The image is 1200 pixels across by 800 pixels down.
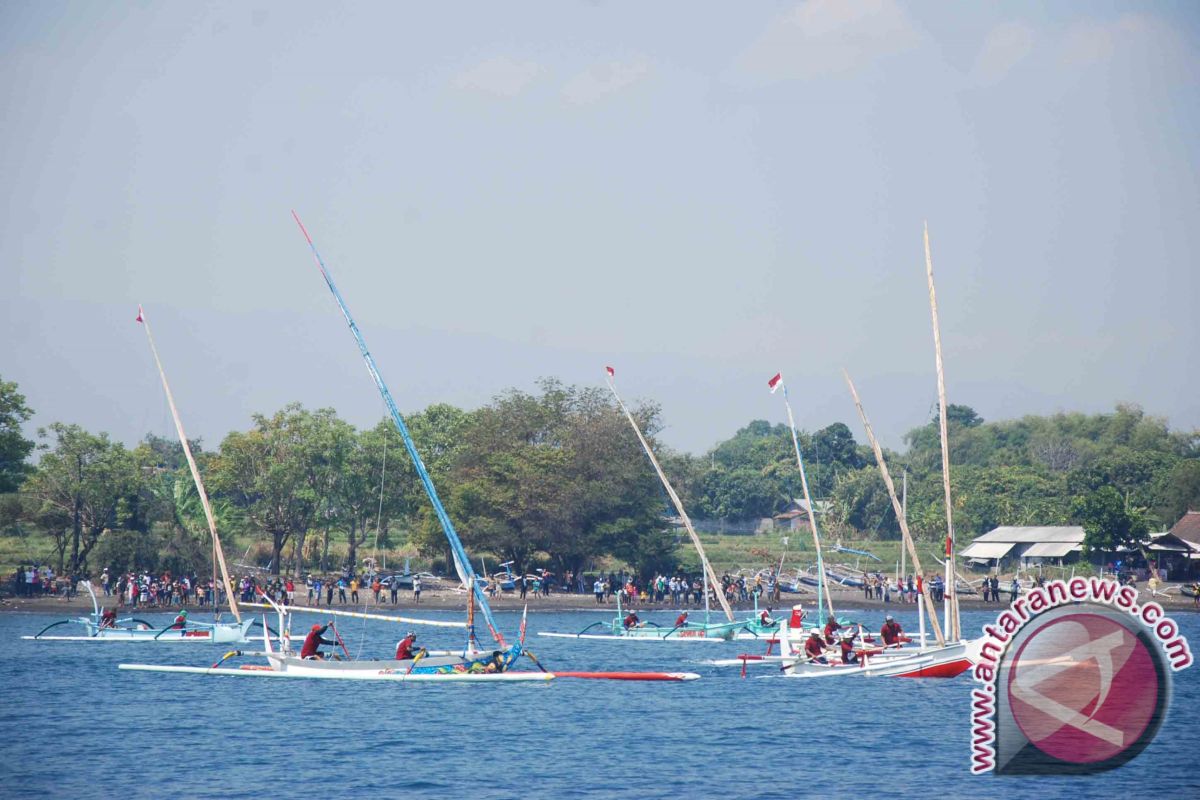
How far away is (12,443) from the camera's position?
281 feet

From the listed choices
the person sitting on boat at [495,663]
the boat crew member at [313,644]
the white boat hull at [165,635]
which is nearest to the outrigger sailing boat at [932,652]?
the person sitting on boat at [495,663]

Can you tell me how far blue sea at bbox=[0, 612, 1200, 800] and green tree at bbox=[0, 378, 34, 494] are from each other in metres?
30.8

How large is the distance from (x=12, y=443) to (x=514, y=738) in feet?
185

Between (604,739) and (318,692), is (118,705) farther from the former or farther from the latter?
(604,739)

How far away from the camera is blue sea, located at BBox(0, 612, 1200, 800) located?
32.7 m

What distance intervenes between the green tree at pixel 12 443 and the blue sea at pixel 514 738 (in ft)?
101

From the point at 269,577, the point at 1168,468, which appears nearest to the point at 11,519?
the point at 269,577

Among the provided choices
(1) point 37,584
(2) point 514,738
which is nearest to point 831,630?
(2) point 514,738

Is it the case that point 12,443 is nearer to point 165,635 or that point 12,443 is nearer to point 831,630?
point 165,635

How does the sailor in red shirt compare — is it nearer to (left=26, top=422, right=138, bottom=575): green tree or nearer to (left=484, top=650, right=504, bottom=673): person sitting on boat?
(left=484, top=650, right=504, bottom=673): person sitting on boat

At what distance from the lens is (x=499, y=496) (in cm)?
9562

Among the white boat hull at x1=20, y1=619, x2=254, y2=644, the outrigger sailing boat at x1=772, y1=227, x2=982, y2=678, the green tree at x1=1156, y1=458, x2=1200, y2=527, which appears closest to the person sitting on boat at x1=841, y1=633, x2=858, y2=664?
the outrigger sailing boat at x1=772, y1=227, x2=982, y2=678

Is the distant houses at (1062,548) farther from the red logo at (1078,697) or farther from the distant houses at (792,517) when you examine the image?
the red logo at (1078,697)

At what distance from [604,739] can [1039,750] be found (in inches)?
449
